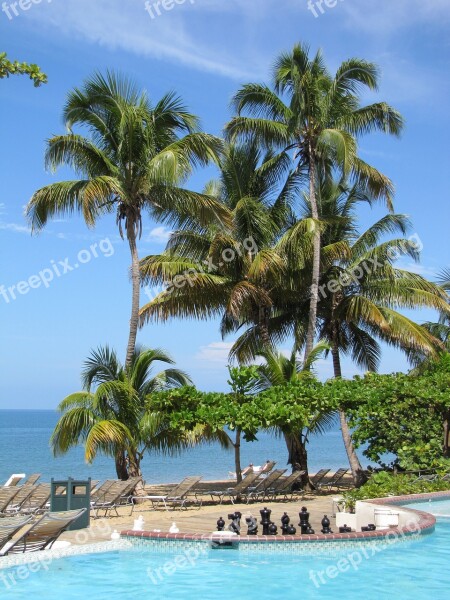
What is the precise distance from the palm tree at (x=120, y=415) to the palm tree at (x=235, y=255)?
8.61 ft

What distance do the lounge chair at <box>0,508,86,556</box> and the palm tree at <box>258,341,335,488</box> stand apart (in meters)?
9.38

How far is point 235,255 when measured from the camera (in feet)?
74.7

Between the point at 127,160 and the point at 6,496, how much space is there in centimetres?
933

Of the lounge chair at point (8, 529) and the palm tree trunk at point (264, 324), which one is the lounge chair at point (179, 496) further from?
the palm tree trunk at point (264, 324)

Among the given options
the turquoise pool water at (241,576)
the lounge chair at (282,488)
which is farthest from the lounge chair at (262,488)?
the turquoise pool water at (241,576)

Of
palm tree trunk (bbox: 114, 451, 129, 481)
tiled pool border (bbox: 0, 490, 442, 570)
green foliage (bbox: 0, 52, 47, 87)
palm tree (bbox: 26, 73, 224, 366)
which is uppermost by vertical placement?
palm tree (bbox: 26, 73, 224, 366)

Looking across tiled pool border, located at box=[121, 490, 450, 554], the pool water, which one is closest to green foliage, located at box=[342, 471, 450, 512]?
the pool water

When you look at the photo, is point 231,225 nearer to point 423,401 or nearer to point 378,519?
point 423,401

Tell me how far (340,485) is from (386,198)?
345 inches

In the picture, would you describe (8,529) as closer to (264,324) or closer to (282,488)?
(282,488)

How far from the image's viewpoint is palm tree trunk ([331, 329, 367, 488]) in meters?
21.3

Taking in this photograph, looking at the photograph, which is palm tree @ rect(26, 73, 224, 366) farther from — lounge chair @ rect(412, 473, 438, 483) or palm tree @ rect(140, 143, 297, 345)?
lounge chair @ rect(412, 473, 438, 483)

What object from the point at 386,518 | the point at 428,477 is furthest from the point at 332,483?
the point at 386,518

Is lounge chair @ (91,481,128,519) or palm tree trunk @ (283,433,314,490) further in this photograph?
palm tree trunk @ (283,433,314,490)
